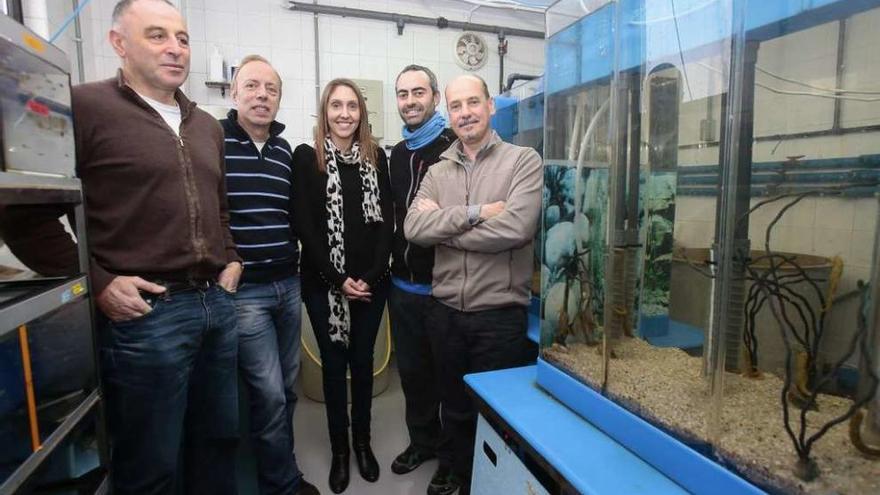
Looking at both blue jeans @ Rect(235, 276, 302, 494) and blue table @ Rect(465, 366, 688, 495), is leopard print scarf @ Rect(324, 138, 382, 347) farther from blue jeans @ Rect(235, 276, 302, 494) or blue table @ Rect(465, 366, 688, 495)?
blue table @ Rect(465, 366, 688, 495)

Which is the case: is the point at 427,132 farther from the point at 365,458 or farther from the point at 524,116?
the point at 365,458

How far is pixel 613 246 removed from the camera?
1.06m

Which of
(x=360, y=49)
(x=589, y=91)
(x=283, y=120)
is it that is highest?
(x=360, y=49)

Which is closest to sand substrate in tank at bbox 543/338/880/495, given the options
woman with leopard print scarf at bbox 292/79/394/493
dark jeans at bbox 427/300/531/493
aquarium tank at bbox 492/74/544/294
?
dark jeans at bbox 427/300/531/493

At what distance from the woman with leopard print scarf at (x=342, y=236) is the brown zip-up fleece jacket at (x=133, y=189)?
1.62 feet

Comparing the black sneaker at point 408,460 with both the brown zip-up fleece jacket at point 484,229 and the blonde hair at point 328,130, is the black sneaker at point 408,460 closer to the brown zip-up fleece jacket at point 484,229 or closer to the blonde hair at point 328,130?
the brown zip-up fleece jacket at point 484,229

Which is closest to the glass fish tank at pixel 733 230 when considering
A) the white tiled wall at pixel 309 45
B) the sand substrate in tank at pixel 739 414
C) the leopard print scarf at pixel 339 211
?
the sand substrate in tank at pixel 739 414

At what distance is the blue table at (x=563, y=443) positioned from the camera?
81 centimetres

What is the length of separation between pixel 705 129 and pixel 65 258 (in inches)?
56.7

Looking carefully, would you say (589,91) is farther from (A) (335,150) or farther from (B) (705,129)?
(A) (335,150)

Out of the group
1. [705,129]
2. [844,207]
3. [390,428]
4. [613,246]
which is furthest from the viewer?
[390,428]

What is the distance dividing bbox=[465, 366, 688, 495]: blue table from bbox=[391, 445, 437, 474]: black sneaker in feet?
3.04

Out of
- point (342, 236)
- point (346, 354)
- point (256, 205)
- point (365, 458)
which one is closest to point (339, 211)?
point (342, 236)

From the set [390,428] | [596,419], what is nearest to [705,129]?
[596,419]
